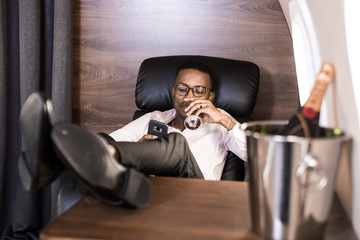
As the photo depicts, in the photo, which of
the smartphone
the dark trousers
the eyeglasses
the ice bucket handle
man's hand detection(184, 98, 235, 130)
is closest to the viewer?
the ice bucket handle

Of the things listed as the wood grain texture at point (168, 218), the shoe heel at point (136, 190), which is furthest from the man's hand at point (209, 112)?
the shoe heel at point (136, 190)

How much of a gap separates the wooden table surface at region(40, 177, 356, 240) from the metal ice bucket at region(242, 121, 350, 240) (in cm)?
5

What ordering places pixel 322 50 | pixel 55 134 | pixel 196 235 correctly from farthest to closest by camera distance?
pixel 322 50 → pixel 55 134 → pixel 196 235

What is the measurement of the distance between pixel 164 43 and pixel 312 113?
4.85 ft

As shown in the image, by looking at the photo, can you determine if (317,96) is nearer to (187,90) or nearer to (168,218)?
(168,218)

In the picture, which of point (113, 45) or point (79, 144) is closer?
point (79, 144)

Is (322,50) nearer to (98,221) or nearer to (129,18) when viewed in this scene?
(98,221)

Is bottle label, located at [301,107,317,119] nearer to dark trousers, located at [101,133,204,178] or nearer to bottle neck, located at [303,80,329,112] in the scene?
bottle neck, located at [303,80,329,112]

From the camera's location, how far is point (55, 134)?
74 centimetres

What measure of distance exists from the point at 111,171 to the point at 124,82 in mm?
1481

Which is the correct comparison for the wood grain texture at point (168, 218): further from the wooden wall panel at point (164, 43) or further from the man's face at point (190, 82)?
the wooden wall panel at point (164, 43)

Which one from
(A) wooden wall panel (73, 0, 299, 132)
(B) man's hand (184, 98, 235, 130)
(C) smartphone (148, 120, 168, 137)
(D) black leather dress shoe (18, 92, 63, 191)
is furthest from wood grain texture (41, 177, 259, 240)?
(A) wooden wall panel (73, 0, 299, 132)

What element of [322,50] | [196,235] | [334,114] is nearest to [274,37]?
[322,50]

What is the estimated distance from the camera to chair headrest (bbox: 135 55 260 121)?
1.83 meters
